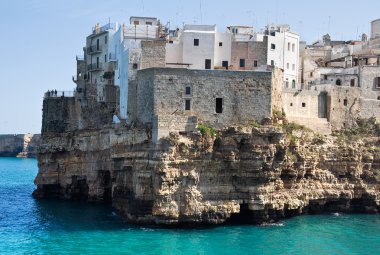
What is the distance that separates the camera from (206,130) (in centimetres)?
3716

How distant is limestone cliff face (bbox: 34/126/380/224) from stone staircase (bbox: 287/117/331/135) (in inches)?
39.9

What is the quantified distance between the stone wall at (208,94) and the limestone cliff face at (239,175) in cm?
132

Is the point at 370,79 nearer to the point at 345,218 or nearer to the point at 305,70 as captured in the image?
the point at 305,70

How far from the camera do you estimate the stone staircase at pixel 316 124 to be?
44688 mm

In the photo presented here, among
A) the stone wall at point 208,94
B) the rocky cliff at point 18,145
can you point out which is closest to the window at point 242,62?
the stone wall at point 208,94

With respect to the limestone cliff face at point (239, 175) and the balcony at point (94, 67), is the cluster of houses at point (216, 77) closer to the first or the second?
the balcony at point (94, 67)

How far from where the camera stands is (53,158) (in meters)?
54.9

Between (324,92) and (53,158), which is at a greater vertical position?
(324,92)

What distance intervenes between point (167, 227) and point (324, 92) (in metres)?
18.1

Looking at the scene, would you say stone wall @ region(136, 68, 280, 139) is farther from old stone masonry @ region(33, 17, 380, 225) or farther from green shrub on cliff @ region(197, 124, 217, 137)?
green shrub on cliff @ region(197, 124, 217, 137)

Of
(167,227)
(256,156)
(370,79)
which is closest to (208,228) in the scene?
(167,227)

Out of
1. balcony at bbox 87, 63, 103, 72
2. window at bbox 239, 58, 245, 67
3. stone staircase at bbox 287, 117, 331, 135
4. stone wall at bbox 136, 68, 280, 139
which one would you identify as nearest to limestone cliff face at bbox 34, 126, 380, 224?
stone staircase at bbox 287, 117, 331, 135

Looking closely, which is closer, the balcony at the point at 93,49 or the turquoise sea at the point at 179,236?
the turquoise sea at the point at 179,236

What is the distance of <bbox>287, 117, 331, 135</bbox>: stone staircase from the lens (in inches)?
1759
